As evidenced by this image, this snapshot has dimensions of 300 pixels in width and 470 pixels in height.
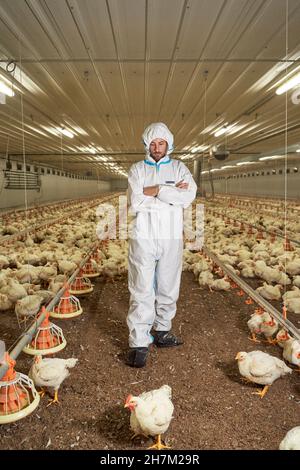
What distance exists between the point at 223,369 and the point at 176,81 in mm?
4642

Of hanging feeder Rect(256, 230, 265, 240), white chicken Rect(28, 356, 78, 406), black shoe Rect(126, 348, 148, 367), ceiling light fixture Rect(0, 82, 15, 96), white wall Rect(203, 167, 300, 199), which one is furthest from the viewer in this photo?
white wall Rect(203, 167, 300, 199)

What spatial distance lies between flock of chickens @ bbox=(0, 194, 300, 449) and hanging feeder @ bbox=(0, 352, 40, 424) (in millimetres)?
102

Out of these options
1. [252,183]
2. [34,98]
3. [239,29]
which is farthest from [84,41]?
[252,183]

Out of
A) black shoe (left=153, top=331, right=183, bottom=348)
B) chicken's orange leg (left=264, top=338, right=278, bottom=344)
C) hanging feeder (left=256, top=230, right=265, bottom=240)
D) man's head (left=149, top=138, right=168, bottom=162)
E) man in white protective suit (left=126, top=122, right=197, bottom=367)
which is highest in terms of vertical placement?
man's head (left=149, top=138, right=168, bottom=162)

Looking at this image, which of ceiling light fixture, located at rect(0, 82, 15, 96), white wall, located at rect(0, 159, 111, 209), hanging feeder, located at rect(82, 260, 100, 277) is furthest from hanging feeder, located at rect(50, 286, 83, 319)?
white wall, located at rect(0, 159, 111, 209)

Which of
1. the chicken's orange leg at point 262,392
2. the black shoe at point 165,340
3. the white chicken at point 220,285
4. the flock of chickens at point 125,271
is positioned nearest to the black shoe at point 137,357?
the black shoe at point 165,340

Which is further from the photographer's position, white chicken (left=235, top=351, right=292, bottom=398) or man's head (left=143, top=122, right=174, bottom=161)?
man's head (left=143, top=122, right=174, bottom=161)

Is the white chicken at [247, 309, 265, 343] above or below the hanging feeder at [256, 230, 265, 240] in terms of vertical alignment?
below

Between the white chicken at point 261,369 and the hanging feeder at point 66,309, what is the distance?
1.85m

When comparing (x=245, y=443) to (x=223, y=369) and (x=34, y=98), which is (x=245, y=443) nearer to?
(x=223, y=369)

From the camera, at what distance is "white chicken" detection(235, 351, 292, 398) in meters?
2.43

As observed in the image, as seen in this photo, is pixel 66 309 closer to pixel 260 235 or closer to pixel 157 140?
pixel 157 140

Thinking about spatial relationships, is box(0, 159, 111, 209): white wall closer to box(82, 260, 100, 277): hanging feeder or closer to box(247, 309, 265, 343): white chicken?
box(82, 260, 100, 277): hanging feeder

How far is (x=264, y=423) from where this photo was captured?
2.17m
